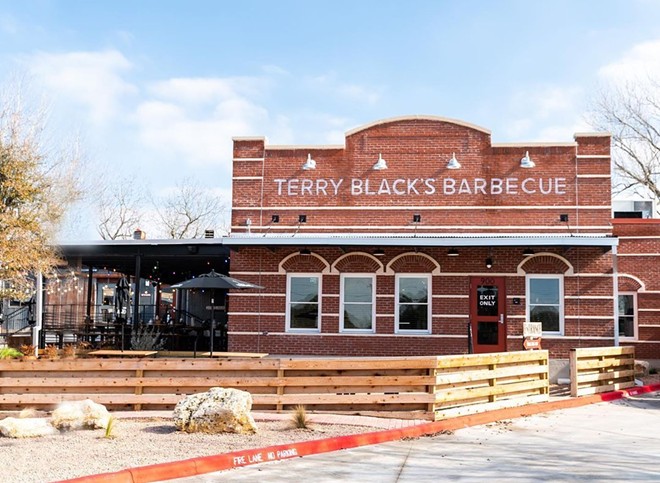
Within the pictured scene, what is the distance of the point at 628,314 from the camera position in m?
22.8

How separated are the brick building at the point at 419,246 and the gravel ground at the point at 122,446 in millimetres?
8256

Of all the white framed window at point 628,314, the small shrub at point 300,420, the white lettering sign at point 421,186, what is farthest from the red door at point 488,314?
the small shrub at point 300,420

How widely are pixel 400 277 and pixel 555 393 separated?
5092 millimetres

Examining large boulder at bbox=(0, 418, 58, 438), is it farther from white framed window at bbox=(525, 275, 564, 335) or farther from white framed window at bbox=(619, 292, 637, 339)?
white framed window at bbox=(619, 292, 637, 339)

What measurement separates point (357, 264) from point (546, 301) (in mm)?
5044

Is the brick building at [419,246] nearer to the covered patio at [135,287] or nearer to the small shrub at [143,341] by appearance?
the covered patio at [135,287]

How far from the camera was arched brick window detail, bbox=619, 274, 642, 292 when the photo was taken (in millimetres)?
22344

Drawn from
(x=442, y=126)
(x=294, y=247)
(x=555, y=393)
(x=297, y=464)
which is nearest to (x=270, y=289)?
(x=294, y=247)

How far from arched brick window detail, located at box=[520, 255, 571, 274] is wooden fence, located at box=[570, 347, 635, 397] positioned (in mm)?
2673

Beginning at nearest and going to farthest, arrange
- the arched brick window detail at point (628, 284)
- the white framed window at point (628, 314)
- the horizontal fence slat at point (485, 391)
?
the horizontal fence slat at point (485, 391) < the arched brick window detail at point (628, 284) < the white framed window at point (628, 314)

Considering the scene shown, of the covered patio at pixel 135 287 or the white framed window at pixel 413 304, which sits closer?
the white framed window at pixel 413 304

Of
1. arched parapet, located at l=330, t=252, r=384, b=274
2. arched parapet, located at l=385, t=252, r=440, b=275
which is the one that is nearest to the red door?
arched parapet, located at l=385, t=252, r=440, b=275

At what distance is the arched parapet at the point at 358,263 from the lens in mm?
19219

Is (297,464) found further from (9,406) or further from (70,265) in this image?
(70,265)
